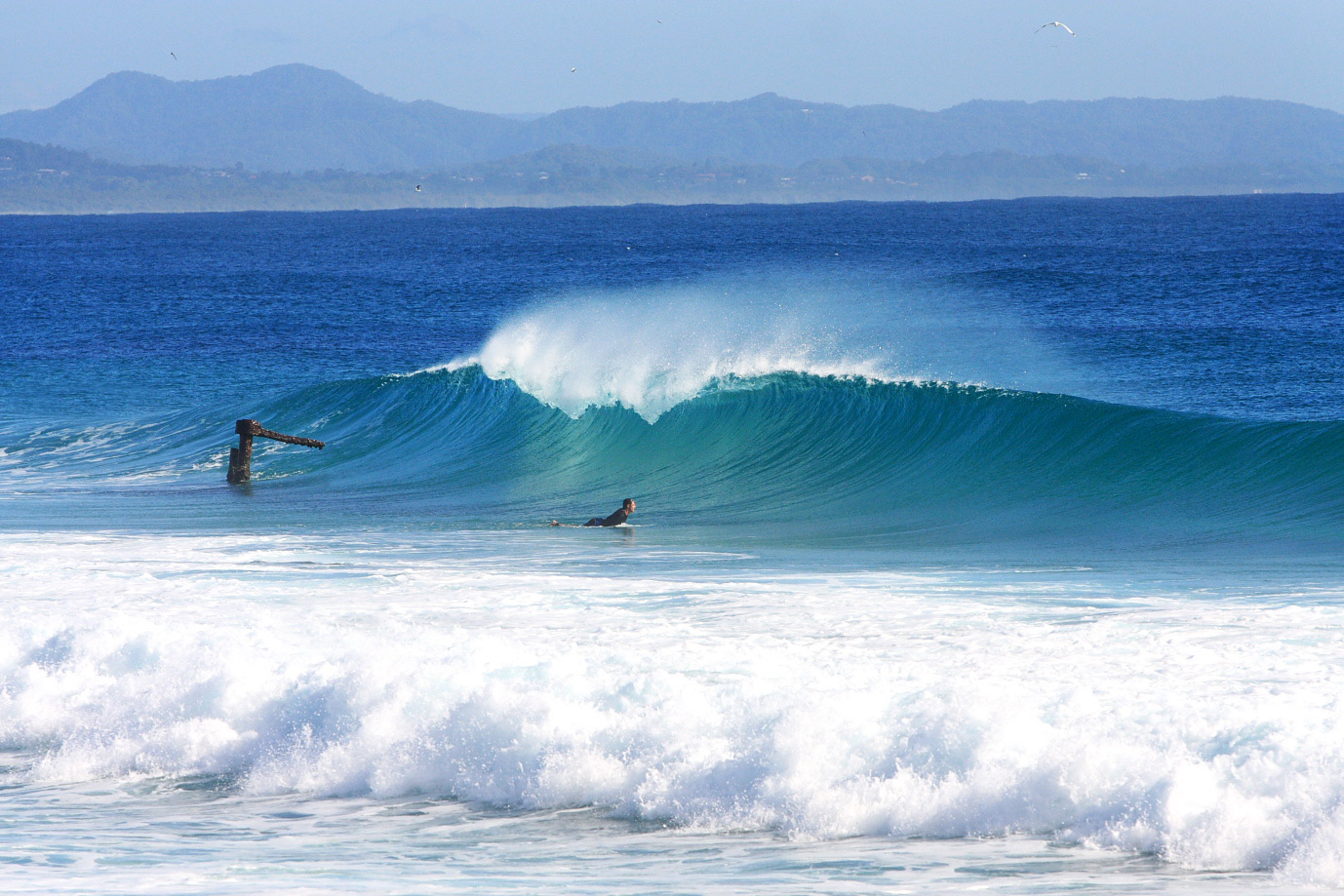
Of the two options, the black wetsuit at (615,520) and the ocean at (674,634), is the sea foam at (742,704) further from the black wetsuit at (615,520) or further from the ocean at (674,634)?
the black wetsuit at (615,520)

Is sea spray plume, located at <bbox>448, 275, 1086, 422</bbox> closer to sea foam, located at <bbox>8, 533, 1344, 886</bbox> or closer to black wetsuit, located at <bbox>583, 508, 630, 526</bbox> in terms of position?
black wetsuit, located at <bbox>583, 508, 630, 526</bbox>

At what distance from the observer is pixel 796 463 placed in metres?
17.6

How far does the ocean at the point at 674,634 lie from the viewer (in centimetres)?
561

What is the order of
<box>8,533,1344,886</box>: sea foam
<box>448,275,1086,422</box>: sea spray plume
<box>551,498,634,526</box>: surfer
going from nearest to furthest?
<box>8,533,1344,886</box>: sea foam, <box>551,498,634,526</box>: surfer, <box>448,275,1086,422</box>: sea spray plume

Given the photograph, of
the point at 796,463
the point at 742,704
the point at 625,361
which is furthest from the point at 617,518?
the point at 625,361

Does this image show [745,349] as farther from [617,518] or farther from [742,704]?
[742,704]

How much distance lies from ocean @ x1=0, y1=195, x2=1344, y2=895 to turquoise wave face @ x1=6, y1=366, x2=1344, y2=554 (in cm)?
9

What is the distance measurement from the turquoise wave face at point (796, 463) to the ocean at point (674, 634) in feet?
0.29

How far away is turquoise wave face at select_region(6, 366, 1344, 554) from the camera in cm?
1373

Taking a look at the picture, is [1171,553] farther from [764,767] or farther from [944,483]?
[764,767]

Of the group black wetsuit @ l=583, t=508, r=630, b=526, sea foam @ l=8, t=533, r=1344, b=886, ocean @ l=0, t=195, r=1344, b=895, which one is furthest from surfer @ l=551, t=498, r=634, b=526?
sea foam @ l=8, t=533, r=1344, b=886

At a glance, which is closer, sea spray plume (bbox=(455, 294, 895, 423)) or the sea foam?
the sea foam

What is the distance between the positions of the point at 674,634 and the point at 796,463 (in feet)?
31.8

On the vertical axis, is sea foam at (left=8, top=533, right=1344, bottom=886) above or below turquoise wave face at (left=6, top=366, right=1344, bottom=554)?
below
